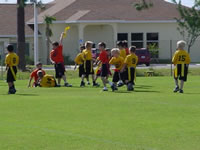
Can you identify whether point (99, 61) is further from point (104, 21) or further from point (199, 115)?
point (104, 21)

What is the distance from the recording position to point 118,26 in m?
60.8

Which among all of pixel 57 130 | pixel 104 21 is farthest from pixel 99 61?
pixel 104 21

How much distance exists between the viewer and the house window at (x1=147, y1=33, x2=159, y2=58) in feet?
189

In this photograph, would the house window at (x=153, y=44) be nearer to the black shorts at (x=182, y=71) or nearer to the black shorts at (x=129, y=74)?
the black shorts at (x=129, y=74)

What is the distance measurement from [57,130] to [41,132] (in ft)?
1.27

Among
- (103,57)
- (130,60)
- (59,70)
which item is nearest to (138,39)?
(59,70)

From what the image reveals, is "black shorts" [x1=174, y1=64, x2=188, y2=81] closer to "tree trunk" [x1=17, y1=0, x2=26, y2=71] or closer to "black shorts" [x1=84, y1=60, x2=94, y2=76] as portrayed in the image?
"black shorts" [x1=84, y1=60, x2=94, y2=76]

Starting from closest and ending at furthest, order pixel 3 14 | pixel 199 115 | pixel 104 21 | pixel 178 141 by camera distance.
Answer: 1. pixel 178 141
2. pixel 199 115
3. pixel 104 21
4. pixel 3 14

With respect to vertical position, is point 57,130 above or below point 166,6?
below

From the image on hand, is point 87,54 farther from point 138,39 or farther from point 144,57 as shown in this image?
point 138,39

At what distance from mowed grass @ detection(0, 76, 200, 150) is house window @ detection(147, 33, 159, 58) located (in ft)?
119

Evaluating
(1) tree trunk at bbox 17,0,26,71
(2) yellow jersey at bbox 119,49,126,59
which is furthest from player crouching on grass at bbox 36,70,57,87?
(1) tree trunk at bbox 17,0,26,71

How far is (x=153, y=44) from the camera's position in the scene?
194 feet

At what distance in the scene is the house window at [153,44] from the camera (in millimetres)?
57472
